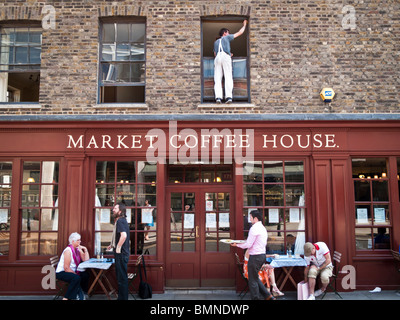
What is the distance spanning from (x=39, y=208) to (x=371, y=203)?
7932 mm

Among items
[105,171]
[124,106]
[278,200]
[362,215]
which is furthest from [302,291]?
[124,106]

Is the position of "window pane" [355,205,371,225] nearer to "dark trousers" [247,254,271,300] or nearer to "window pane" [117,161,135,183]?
"dark trousers" [247,254,271,300]

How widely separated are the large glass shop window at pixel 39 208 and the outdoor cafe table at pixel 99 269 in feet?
4.30

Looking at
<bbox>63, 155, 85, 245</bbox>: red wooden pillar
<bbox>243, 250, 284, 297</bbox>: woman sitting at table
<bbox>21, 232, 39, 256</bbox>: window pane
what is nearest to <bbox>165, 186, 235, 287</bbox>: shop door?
<bbox>243, 250, 284, 297</bbox>: woman sitting at table

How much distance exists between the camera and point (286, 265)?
24.7 feet

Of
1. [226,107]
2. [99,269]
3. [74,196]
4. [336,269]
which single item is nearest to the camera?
[99,269]

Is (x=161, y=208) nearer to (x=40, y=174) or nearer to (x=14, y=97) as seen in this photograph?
(x=40, y=174)

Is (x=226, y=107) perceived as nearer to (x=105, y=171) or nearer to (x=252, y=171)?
(x=252, y=171)

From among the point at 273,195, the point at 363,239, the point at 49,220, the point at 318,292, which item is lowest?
the point at 318,292

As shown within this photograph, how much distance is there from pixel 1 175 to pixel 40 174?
3.20ft

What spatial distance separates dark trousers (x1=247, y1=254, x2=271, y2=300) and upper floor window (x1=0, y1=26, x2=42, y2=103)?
6.53 m

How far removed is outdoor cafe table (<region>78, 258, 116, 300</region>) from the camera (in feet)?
24.5

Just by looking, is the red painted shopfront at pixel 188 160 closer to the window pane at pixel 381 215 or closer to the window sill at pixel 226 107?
the window pane at pixel 381 215

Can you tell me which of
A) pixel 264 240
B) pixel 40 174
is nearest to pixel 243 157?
pixel 264 240
